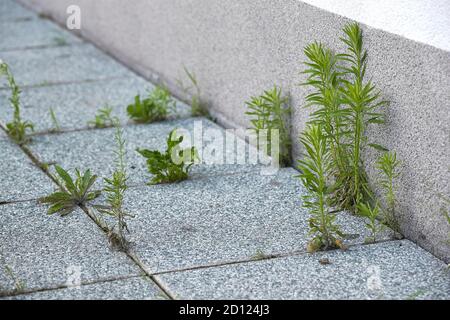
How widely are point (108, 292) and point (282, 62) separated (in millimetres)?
2038

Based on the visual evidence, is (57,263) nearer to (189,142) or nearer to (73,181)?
(73,181)

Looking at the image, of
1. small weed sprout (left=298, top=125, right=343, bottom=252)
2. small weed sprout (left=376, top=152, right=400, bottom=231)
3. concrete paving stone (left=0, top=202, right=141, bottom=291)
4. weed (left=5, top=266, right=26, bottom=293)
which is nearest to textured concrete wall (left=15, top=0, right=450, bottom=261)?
small weed sprout (left=376, top=152, right=400, bottom=231)

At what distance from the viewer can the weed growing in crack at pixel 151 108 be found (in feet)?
18.4

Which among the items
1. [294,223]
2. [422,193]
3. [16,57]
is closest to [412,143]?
[422,193]

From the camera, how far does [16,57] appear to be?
725 centimetres

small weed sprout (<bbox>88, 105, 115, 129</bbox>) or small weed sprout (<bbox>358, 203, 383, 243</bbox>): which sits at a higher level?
small weed sprout (<bbox>88, 105, 115, 129</bbox>)

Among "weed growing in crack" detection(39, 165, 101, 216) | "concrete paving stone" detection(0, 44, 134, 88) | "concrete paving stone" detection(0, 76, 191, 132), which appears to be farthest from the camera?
"concrete paving stone" detection(0, 44, 134, 88)

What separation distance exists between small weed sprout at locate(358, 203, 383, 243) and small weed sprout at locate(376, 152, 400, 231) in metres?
0.05

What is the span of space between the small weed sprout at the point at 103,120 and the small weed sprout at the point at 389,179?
2.14 meters

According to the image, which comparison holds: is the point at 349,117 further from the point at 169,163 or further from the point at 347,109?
the point at 169,163

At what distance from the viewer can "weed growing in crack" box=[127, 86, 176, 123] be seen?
561 cm

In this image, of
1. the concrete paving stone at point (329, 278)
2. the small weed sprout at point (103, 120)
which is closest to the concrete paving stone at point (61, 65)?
the small weed sprout at point (103, 120)

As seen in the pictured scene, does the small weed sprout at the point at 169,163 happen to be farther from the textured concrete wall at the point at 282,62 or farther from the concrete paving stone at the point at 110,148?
the textured concrete wall at the point at 282,62

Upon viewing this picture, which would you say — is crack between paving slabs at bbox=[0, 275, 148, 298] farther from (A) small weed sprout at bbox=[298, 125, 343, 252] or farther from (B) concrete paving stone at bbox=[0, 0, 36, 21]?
(B) concrete paving stone at bbox=[0, 0, 36, 21]
